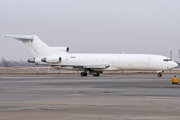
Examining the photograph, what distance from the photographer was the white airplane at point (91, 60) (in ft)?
175

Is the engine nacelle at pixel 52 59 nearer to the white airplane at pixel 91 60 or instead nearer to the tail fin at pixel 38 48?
the white airplane at pixel 91 60

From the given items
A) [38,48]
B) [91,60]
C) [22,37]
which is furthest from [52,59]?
[22,37]

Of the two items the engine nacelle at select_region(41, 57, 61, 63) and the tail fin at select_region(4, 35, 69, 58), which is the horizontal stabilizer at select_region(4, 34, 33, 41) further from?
the engine nacelle at select_region(41, 57, 61, 63)

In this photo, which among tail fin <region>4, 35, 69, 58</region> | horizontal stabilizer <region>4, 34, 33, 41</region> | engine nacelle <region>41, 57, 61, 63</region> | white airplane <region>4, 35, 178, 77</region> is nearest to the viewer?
white airplane <region>4, 35, 178, 77</region>

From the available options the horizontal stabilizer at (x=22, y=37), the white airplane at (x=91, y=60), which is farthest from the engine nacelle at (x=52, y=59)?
the horizontal stabilizer at (x=22, y=37)

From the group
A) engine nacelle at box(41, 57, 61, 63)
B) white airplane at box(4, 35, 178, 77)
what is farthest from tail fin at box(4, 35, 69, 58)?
engine nacelle at box(41, 57, 61, 63)

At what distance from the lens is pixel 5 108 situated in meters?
13.2

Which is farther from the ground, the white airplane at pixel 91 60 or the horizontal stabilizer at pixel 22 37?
the horizontal stabilizer at pixel 22 37

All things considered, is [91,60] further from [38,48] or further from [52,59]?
[38,48]

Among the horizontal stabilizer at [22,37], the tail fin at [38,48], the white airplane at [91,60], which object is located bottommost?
the white airplane at [91,60]

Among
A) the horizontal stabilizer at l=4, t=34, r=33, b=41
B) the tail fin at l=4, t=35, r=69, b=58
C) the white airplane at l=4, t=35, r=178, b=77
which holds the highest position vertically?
the horizontal stabilizer at l=4, t=34, r=33, b=41

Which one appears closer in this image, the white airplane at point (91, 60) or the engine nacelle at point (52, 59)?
the white airplane at point (91, 60)

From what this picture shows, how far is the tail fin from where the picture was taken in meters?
58.4

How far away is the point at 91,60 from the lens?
55.7m
